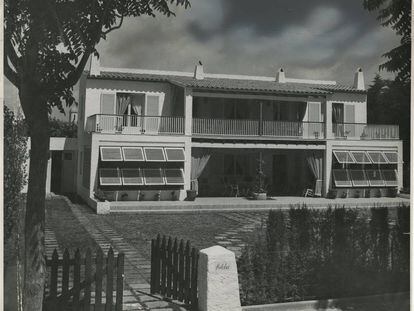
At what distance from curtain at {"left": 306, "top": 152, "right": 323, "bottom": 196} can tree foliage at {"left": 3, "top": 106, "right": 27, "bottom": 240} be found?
3.26 metres

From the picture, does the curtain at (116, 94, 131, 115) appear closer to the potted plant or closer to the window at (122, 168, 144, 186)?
the window at (122, 168, 144, 186)

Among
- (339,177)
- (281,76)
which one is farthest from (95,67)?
(339,177)

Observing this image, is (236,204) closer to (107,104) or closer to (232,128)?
(232,128)

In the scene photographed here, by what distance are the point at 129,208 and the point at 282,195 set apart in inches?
87.1

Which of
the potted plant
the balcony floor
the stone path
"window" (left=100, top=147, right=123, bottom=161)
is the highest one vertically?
"window" (left=100, top=147, right=123, bottom=161)

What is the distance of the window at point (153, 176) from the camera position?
749cm

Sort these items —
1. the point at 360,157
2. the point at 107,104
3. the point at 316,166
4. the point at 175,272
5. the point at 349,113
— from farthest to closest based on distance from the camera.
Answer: the point at 107,104 → the point at 360,157 → the point at 316,166 → the point at 349,113 → the point at 175,272

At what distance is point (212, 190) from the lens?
7789 millimetres

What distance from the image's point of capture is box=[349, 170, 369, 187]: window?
578 cm

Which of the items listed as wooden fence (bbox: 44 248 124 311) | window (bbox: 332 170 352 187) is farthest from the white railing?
wooden fence (bbox: 44 248 124 311)

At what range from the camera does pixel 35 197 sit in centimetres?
370

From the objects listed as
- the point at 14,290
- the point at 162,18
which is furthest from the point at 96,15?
the point at 14,290

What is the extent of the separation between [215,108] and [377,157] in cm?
372

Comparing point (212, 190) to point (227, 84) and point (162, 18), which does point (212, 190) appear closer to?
point (227, 84)
